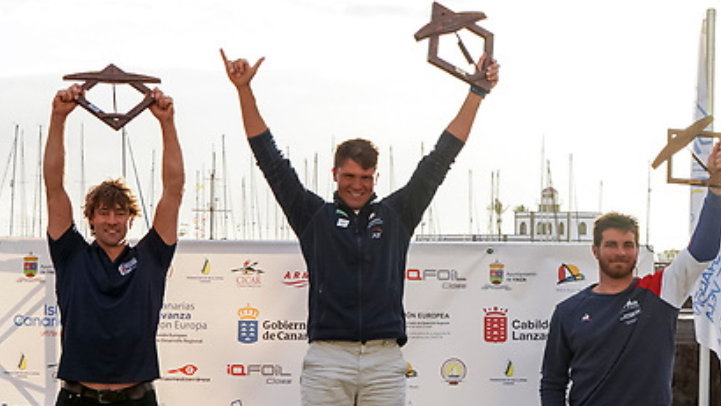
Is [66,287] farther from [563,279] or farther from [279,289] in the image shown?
[563,279]

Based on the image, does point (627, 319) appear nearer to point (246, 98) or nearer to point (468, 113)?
point (468, 113)

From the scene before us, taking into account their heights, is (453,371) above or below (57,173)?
below

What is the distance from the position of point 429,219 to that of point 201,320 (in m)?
18.2

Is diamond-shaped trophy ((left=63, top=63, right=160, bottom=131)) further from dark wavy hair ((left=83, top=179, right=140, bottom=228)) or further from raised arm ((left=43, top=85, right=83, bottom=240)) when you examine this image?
dark wavy hair ((left=83, top=179, right=140, bottom=228))

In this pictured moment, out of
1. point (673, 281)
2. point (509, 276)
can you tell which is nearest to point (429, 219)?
point (509, 276)

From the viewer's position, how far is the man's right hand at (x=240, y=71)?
14.0 ft

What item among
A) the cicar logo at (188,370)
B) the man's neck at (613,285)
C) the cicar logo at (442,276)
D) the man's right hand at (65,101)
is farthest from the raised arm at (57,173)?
the cicar logo at (442,276)

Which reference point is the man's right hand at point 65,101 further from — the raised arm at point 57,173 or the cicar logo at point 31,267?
the cicar logo at point 31,267

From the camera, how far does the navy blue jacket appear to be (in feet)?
13.3

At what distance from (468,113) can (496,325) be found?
8.61ft

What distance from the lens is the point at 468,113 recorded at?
171 inches

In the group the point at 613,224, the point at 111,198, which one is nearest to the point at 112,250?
the point at 111,198

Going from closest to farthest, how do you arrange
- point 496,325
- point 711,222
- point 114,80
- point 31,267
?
1. point 711,222
2. point 114,80
3. point 496,325
4. point 31,267

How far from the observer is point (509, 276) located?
6656 mm
